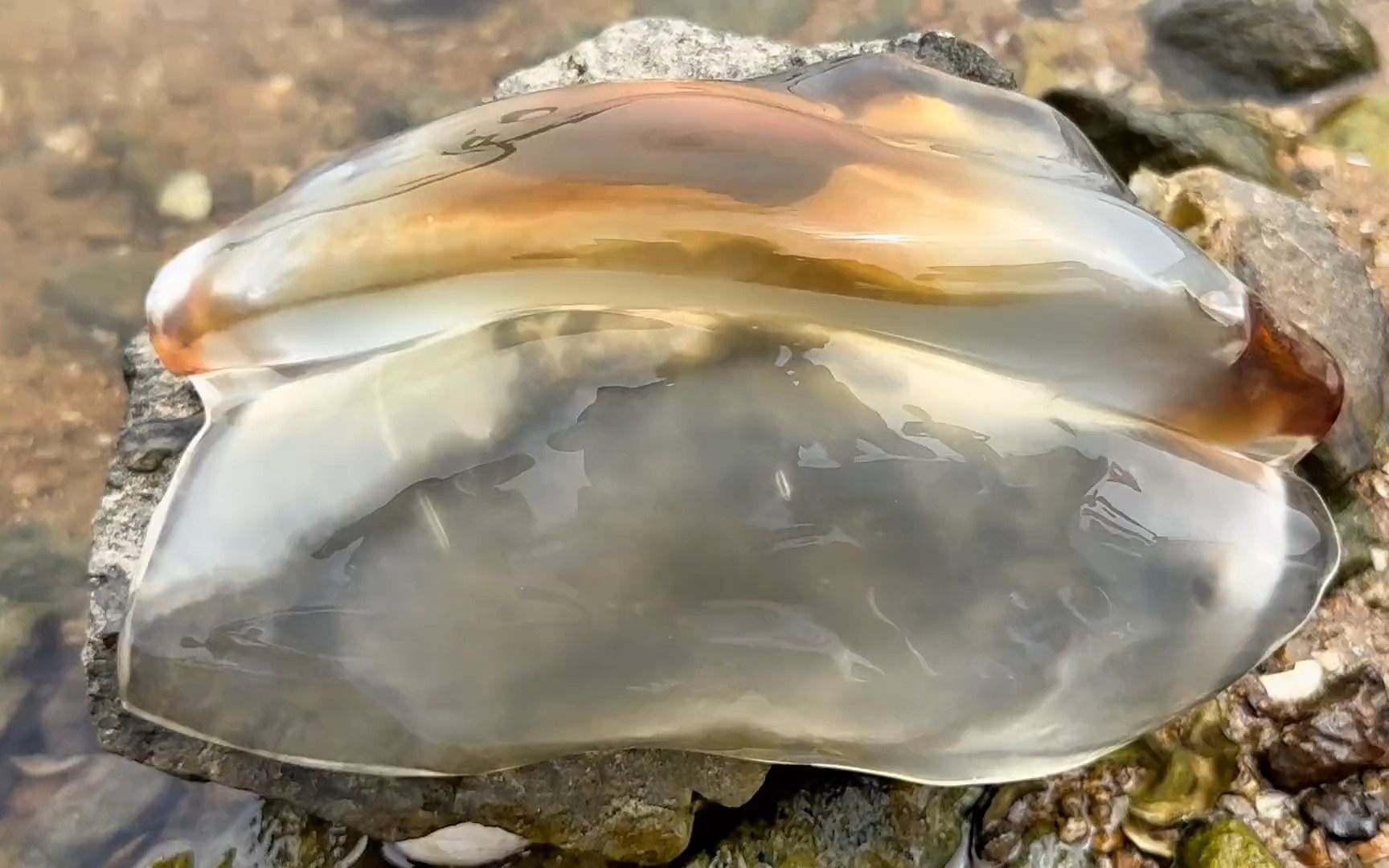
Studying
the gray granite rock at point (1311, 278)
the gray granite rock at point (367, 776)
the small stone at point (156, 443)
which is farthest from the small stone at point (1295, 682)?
the small stone at point (156, 443)

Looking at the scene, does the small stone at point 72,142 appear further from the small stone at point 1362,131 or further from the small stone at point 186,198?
the small stone at point 1362,131

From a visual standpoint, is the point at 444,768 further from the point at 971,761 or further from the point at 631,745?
the point at 971,761

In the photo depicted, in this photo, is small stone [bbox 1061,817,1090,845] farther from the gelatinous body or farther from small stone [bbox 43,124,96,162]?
small stone [bbox 43,124,96,162]

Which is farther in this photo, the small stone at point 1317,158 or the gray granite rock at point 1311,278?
the small stone at point 1317,158

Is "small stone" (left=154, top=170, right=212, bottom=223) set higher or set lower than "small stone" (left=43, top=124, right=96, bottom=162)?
lower

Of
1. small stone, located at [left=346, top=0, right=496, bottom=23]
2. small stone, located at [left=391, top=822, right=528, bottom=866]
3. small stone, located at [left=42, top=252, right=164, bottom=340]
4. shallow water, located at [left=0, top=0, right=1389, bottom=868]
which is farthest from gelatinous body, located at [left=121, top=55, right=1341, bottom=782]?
small stone, located at [left=346, top=0, right=496, bottom=23]

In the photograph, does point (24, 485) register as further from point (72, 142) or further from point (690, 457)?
point (690, 457)
